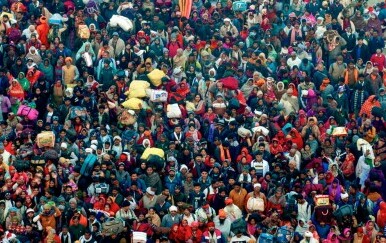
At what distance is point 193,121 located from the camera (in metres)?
36.3

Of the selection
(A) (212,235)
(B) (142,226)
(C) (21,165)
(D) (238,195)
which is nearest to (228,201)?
(D) (238,195)

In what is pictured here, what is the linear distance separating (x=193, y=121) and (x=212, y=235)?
14.7 feet

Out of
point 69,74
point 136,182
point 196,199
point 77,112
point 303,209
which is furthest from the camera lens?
point 69,74

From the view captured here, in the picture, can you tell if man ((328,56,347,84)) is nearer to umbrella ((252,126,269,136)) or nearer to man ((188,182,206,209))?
umbrella ((252,126,269,136))

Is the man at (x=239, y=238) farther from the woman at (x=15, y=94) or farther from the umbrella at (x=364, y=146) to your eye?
the woman at (x=15, y=94)

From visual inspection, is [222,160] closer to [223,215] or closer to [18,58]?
[223,215]

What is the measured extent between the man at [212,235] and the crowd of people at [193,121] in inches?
1.8

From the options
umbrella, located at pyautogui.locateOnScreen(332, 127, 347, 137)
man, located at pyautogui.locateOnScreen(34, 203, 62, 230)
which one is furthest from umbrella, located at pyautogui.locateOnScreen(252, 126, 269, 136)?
man, located at pyautogui.locateOnScreen(34, 203, 62, 230)

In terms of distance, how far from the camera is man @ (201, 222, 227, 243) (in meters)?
32.6

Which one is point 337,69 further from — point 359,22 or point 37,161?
point 37,161

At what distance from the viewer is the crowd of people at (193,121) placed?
3303 centimetres

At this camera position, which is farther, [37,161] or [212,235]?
[37,161]

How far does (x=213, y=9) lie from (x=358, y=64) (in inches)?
204

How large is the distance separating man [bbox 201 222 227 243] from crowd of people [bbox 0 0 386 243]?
0.05 m
